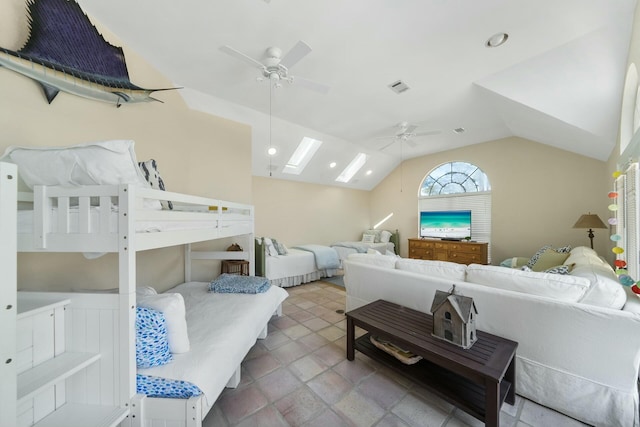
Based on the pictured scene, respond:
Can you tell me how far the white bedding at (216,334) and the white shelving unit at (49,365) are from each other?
0.80ft

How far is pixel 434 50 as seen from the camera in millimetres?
2311

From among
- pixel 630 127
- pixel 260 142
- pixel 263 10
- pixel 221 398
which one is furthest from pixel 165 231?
pixel 630 127

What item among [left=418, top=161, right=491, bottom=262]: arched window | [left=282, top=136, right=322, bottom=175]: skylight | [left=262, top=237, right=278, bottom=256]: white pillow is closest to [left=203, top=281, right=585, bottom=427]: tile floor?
[left=262, top=237, right=278, bottom=256]: white pillow

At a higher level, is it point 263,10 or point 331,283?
point 263,10

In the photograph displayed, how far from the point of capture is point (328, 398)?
1.63 meters

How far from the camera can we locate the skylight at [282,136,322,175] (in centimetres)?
499

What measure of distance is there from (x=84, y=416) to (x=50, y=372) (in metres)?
0.28

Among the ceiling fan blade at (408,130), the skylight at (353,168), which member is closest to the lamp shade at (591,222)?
the ceiling fan blade at (408,130)

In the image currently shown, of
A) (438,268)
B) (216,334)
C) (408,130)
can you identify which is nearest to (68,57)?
(216,334)

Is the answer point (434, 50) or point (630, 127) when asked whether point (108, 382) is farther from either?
point (630, 127)

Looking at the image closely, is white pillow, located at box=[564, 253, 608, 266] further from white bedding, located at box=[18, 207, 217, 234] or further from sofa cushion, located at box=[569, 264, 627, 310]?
white bedding, located at box=[18, 207, 217, 234]

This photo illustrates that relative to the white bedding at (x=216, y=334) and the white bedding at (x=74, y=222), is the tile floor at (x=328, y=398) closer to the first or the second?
the white bedding at (x=216, y=334)

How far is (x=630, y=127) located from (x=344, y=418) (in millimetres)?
3742

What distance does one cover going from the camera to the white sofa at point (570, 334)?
1.33 m
